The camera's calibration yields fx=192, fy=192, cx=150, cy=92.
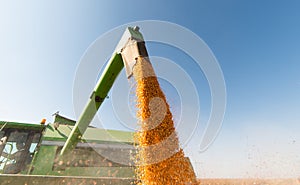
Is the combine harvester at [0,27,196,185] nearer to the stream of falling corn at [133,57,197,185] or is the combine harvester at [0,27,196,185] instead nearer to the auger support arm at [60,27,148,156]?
the auger support arm at [60,27,148,156]

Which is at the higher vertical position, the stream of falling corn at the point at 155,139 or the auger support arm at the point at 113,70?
the auger support arm at the point at 113,70

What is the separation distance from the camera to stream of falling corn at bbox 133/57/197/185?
1.72 metres

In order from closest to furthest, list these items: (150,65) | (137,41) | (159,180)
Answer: (159,180) < (150,65) < (137,41)

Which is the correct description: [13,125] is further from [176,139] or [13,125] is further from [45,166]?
[176,139]

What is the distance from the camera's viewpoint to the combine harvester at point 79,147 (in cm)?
229

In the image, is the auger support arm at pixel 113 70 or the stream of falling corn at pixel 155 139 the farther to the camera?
the auger support arm at pixel 113 70

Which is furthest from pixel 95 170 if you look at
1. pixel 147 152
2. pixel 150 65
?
pixel 150 65

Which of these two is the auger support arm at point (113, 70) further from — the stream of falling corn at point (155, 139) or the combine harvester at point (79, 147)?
the stream of falling corn at point (155, 139)

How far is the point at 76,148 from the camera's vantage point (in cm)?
342

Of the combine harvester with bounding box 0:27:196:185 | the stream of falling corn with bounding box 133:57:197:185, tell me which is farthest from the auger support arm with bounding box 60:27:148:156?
the stream of falling corn with bounding box 133:57:197:185

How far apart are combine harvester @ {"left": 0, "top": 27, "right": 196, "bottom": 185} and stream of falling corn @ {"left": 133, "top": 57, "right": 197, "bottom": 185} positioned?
26 cm

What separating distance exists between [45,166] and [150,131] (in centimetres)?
220

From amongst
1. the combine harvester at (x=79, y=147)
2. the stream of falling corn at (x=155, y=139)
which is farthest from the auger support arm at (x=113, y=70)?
the stream of falling corn at (x=155, y=139)

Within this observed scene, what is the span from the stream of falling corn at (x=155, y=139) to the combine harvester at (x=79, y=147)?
0.87ft
